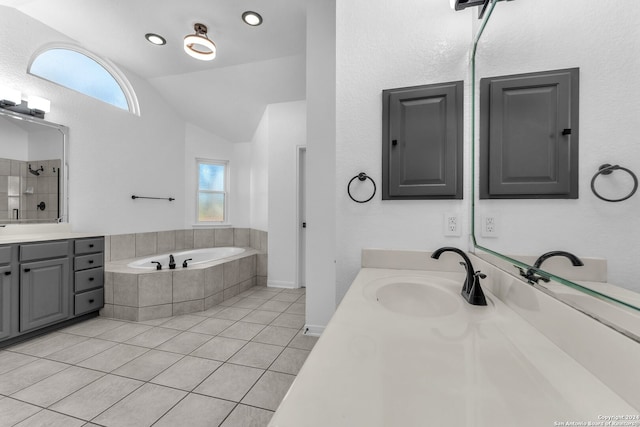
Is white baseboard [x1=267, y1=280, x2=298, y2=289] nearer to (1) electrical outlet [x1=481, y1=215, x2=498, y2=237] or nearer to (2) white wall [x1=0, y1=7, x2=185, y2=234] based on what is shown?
(2) white wall [x1=0, y1=7, x2=185, y2=234]

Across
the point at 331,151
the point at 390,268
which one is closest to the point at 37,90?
the point at 331,151

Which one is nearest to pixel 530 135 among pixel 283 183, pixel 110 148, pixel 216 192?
pixel 283 183

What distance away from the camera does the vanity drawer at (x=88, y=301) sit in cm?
258

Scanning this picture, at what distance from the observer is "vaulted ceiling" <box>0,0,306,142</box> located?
2467 millimetres

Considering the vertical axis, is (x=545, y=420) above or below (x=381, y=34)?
below

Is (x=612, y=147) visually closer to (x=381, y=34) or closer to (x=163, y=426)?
(x=381, y=34)

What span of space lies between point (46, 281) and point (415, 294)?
3.17 meters

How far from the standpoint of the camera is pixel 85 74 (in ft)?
10.4

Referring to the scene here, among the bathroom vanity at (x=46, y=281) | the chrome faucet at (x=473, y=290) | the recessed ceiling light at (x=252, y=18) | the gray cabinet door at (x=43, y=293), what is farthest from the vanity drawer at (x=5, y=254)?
the chrome faucet at (x=473, y=290)

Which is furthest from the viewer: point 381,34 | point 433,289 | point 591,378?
point 381,34

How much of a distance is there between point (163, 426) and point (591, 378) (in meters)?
1.78

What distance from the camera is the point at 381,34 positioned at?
57.0 inches

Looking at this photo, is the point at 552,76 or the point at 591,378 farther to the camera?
the point at 552,76

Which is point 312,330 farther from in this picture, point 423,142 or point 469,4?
A: point 469,4
